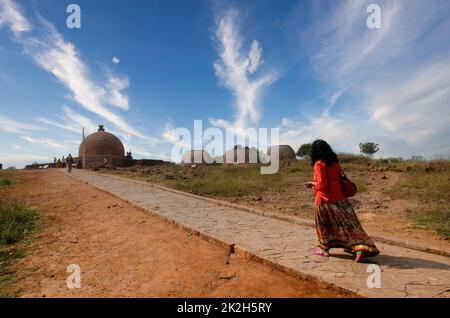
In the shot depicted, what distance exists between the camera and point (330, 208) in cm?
412

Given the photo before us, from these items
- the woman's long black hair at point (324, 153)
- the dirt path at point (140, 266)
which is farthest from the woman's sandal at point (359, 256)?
the woman's long black hair at point (324, 153)

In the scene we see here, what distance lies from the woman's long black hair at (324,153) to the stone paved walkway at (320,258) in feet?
4.22

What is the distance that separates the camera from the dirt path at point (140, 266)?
337cm

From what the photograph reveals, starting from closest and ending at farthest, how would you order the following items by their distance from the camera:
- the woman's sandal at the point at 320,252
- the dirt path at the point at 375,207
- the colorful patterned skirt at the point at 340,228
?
the colorful patterned skirt at the point at 340,228 < the woman's sandal at the point at 320,252 < the dirt path at the point at 375,207

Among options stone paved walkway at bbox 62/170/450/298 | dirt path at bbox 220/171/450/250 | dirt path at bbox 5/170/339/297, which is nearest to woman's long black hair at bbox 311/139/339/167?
stone paved walkway at bbox 62/170/450/298

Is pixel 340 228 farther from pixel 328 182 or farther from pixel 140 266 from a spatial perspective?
pixel 140 266

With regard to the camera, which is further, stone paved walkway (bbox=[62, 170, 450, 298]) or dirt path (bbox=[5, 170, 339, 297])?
dirt path (bbox=[5, 170, 339, 297])

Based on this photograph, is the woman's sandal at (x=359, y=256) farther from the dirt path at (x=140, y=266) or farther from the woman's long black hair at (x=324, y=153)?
the woman's long black hair at (x=324, y=153)

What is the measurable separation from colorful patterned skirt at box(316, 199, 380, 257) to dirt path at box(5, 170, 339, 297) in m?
0.93

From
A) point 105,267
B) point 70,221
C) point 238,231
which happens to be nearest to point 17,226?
point 70,221

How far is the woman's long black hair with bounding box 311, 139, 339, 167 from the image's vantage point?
4117mm

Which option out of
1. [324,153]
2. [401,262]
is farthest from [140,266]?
[401,262]

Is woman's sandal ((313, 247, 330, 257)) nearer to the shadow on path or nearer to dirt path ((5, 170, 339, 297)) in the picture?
the shadow on path

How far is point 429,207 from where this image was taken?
301 inches
